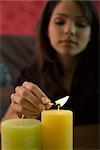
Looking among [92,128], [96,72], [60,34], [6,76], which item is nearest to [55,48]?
[60,34]

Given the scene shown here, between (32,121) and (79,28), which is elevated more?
(79,28)

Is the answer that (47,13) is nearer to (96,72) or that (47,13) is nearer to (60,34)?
(60,34)

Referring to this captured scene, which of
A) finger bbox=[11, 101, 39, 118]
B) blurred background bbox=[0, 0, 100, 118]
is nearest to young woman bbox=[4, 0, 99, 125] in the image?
blurred background bbox=[0, 0, 100, 118]

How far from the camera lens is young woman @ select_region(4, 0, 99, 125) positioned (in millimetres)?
952

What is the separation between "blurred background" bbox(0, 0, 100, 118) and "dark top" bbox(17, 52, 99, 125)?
0.44ft

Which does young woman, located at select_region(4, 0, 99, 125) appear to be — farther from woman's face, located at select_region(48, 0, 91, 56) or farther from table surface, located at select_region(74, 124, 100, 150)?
table surface, located at select_region(74, 124, 100, 150)

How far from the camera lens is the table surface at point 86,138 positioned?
1.99 feet

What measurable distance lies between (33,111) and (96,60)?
0.61m

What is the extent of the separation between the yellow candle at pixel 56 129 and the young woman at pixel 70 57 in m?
0.47

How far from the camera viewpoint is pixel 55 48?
101cm

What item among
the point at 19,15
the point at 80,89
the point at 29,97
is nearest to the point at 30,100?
the point at 29,97

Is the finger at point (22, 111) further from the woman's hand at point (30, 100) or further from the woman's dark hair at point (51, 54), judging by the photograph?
the woman's dark hair at point (51, 54)

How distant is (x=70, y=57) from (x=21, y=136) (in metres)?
0.68

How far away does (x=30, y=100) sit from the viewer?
1.71 feet
